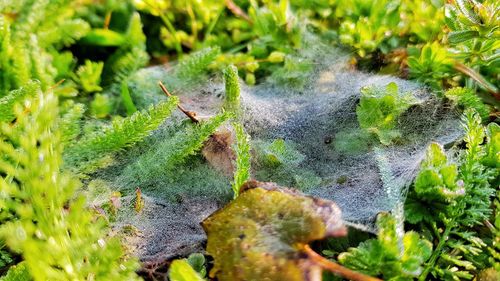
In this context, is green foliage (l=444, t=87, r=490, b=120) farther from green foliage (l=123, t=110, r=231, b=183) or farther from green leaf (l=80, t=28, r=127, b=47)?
green leaf (l=80, t=28, r=127, b=47)

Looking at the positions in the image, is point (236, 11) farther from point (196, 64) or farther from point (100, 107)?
point (100, 107)

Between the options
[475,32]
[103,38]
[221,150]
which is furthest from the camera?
[103,38]

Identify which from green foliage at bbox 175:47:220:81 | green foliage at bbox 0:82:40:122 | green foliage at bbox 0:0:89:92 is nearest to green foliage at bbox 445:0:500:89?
green foliage at bbox 175:47:220:81

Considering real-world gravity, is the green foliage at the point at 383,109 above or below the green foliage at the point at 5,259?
above

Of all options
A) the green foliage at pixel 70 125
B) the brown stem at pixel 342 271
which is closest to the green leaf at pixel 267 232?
the brown stem at pixel 342 271

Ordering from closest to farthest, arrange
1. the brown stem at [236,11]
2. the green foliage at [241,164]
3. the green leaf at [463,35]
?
the green foliage at [241,164] → the green leaf at [463,35] → the brown stem at [236,11]

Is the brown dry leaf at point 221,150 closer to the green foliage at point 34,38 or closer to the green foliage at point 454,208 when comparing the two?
the green foliage at point 454,208

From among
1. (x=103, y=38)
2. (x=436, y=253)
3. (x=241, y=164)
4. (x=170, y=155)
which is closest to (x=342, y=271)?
(x=436, y=253)

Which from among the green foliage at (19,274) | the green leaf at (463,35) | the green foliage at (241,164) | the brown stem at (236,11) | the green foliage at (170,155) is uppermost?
the green leaf at (463,35)
